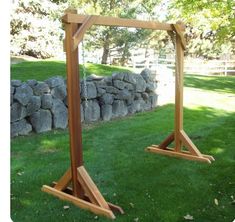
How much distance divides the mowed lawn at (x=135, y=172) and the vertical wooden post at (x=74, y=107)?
0.32 meters

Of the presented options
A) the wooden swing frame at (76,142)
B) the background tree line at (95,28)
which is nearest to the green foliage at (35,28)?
the background tree line at (95,28)

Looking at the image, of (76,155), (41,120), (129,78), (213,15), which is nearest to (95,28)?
(129,78)

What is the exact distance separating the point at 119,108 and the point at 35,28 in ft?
21.4

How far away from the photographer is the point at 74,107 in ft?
13.2

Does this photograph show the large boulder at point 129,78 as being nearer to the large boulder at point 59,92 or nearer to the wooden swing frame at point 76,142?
the large boulder at point 59,92

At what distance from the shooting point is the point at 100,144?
623 centimetres

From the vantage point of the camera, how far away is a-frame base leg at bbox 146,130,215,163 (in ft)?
17.8

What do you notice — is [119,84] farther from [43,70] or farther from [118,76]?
[43,70]

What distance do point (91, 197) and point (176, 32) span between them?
9.36 feet

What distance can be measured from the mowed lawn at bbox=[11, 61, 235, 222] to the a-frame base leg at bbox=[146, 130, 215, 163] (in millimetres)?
130

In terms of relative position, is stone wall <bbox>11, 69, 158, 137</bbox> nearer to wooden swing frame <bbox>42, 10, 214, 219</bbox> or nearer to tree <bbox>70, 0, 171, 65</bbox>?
wooden swing frame <bbox>42, 10, 214, 219</bbox>

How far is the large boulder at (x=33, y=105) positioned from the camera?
6.57m
